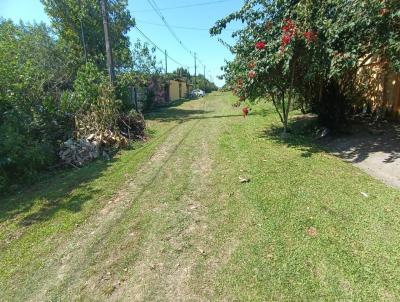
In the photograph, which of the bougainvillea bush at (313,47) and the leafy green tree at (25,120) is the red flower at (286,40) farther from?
the leafy green tree at (25,120)

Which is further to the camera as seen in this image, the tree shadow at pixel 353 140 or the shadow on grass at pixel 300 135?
the shadow on grass at pixel 300 135

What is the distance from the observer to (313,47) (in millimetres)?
6656

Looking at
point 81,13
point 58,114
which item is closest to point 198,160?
point 58,114

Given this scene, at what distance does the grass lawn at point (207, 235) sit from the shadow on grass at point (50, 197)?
0.07 ft

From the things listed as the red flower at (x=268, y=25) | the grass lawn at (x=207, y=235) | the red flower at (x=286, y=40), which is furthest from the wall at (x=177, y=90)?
the grass lawn at (x=207, y=235)

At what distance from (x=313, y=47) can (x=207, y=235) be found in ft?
16.2

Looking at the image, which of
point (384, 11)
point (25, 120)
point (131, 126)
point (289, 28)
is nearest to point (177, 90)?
point (131, 126)

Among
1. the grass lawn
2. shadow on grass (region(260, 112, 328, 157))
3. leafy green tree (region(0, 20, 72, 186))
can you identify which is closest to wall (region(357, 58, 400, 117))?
shadow on grass (region(260, 112, 328, 157))

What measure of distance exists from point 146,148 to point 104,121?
167 centimetres

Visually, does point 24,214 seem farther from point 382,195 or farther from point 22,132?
point 382,195

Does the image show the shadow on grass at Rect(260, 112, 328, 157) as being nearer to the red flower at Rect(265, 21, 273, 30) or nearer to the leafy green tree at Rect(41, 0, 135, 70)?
the red flower at Rect(265, 21, 273, 30)

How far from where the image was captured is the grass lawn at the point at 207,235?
2.96m

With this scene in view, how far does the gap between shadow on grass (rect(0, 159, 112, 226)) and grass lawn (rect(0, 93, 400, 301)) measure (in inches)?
0.9

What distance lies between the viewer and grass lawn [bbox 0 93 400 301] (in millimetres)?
2955
